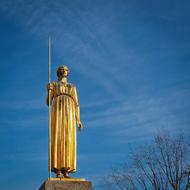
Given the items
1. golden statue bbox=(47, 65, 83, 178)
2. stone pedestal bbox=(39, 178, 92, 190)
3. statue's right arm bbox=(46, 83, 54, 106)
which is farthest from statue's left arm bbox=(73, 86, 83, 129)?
stone pedestal bbox=(39, 178, 92, 190)

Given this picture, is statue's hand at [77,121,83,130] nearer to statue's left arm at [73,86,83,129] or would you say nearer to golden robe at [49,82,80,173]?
statue's left arm at [73,86,83,129]

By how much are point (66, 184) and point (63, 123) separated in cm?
192

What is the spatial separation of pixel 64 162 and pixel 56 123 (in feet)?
3.65

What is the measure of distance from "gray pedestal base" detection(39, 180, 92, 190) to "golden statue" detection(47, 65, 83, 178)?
0.75m

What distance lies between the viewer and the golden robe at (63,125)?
434 inches

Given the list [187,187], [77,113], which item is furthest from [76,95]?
[187,187]

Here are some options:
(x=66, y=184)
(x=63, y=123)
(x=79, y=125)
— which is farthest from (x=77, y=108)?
(x=66, y=184)

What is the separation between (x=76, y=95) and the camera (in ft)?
39.5

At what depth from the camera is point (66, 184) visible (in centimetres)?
1007

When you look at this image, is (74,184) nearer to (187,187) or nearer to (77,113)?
(77,113)

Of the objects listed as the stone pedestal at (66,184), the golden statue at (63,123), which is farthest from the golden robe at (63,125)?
the stone pedestal at (66,184)

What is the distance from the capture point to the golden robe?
1102 cm

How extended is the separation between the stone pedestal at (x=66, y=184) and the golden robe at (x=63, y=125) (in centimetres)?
81

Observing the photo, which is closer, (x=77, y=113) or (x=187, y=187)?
(x=77, y=113)
